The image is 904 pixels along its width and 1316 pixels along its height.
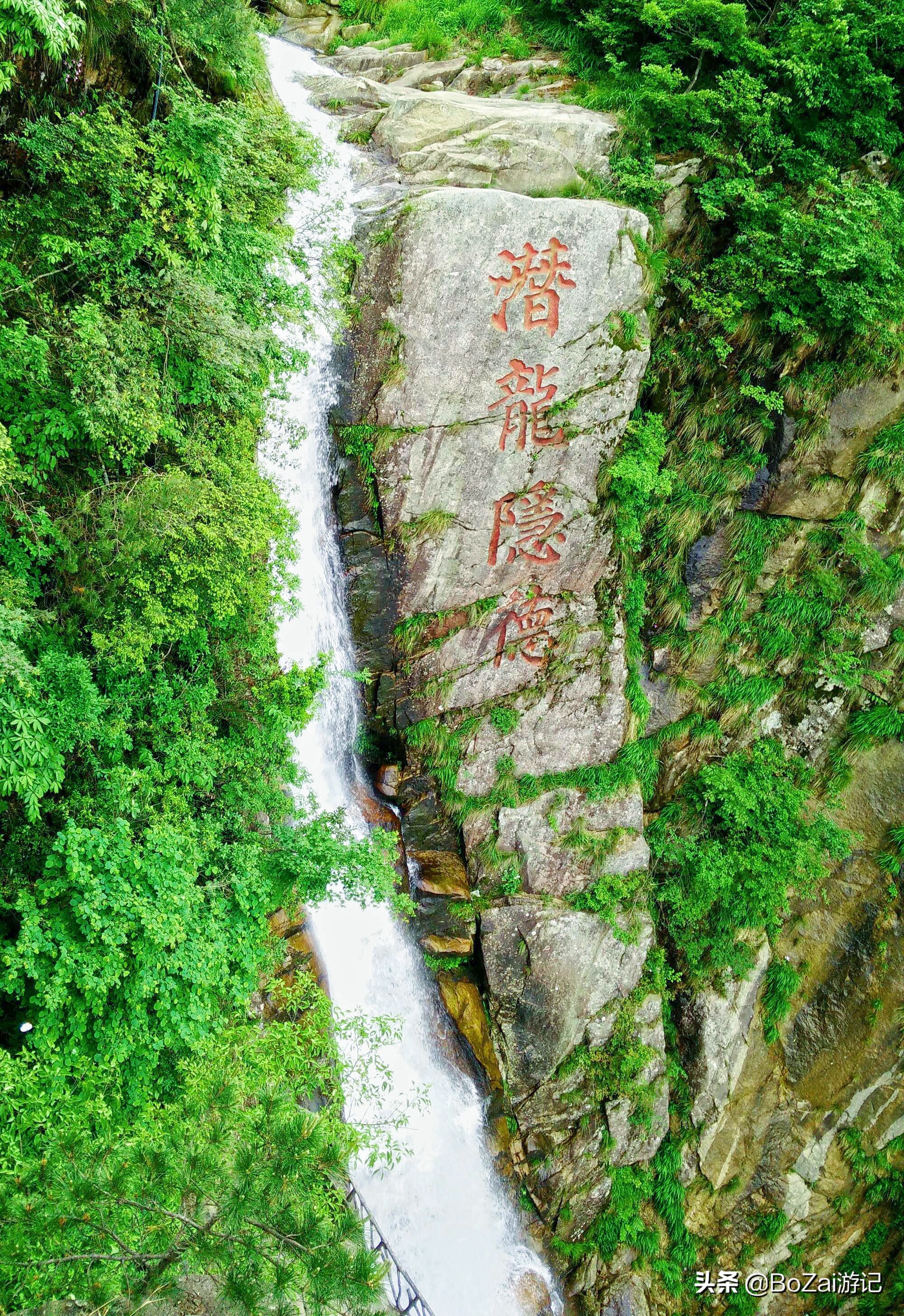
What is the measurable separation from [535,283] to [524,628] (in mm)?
3915

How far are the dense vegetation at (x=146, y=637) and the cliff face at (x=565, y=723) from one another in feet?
6.70

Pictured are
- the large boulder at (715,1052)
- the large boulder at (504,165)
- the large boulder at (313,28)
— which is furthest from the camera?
the large boulder at (313,28)

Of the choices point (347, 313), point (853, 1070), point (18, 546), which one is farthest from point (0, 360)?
point (853, 1070)

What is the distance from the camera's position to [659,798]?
9156 mm

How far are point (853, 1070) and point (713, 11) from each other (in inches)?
490

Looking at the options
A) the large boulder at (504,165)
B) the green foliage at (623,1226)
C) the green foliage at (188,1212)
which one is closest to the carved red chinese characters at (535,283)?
the large boulder at (504,165)

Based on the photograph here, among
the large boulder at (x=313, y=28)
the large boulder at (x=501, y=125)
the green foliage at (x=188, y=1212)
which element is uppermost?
the large boulder at (x=313, y=28)

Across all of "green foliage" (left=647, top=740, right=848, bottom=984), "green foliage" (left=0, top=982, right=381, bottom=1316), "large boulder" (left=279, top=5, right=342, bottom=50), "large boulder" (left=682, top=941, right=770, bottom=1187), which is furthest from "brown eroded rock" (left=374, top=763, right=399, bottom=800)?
"large boulder" (left=279, top=5, right=342, bottom=50)

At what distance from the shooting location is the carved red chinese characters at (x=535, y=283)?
7656 millimetres

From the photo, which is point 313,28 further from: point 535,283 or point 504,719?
point 504,719

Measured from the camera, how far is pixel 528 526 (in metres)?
8.17

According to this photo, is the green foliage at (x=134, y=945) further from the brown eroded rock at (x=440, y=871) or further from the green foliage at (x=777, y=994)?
the green foliage at (x=777, y=994)

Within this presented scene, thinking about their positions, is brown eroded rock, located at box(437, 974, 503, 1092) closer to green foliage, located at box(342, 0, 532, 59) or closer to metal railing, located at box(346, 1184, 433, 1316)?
metal railing, located at box(346, 1184, 433, 1316)

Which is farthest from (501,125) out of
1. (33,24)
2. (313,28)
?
(33,24)
